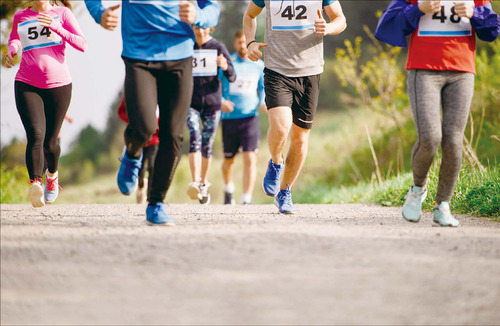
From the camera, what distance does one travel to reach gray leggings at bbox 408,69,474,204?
4703 millimetres

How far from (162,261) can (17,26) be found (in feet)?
11.0

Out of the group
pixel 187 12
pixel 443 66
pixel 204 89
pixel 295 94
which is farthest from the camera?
pixel 204 89

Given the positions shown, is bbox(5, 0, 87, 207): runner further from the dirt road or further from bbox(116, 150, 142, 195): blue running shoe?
the dirt road

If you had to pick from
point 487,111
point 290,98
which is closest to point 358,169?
point 487,111

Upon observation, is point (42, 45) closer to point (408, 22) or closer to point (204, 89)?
point (204, 89)

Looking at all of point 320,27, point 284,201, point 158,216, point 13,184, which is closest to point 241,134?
point 284,201

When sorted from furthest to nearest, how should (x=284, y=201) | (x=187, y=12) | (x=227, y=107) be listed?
1. (x=227, y=107)
2. (x=284, y=201)
3. (x=187, y=12)

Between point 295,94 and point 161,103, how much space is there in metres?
1.41

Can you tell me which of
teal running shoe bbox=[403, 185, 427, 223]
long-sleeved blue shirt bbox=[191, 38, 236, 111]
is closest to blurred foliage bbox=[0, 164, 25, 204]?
long-sleeved blue shirt bbox=[191, 38, 236, 111]

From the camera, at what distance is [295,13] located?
531 centimetres

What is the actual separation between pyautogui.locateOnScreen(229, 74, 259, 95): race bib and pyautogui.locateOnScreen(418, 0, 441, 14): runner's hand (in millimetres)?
4594

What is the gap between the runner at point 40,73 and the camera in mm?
5883

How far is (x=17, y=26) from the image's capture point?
19.7ft

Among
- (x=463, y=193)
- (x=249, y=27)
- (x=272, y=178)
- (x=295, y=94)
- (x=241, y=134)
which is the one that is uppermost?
(x=249, y=27)
